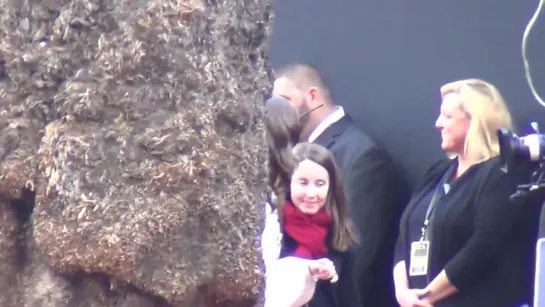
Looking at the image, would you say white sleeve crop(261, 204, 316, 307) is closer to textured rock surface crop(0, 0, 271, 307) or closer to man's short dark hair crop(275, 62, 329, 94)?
textured rock surface crop(0, 0, 271, 307)

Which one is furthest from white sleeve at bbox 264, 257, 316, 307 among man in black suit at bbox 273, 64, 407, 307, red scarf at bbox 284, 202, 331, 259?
man in black suit at bbox 273, 64, 407, 307

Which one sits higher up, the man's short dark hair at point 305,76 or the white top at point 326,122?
the man's short dark hair at point 305,76

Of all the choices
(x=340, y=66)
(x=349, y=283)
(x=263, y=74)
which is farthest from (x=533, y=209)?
(x=263, y=74)

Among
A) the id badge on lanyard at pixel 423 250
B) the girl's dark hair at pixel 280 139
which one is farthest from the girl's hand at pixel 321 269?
the id badge on lanyard at pixel 423 250

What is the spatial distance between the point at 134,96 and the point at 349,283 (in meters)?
2.97

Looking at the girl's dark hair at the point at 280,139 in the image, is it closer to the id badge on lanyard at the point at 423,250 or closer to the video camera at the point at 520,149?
the video camera at the point at 520,149

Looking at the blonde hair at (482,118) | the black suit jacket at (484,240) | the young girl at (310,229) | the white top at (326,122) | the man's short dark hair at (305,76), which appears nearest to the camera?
the young girl at (310,229)

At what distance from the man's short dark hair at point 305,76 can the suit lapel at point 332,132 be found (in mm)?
226

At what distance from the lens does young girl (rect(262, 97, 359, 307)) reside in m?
2.84

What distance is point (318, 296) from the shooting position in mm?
3811

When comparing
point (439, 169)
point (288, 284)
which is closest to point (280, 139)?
point (288, 284)

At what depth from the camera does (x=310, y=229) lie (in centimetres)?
368

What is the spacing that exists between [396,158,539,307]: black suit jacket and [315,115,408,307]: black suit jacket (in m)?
0.68

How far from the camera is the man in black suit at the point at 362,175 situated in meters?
4.88
